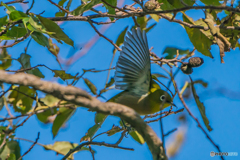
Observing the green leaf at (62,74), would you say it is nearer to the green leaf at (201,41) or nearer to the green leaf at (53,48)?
the green leaf at (53,48)

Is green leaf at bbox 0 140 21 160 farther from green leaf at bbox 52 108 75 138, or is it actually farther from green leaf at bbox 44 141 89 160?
green leaf at bbox 52 108 75 138

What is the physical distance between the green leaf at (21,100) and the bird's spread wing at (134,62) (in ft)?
4.37

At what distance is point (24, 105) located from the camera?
3.20 m

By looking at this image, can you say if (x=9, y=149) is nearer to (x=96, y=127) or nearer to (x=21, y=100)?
(x=21, y=100)

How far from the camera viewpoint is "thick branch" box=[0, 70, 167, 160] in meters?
1.00

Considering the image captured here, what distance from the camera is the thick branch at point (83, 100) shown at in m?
1.00

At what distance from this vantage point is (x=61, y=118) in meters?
2.61

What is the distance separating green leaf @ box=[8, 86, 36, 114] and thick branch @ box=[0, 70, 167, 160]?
7.28ft

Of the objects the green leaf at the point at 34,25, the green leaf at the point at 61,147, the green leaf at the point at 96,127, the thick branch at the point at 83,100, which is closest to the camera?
the thick branch at the point at 83,100

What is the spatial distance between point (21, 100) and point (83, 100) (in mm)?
2405

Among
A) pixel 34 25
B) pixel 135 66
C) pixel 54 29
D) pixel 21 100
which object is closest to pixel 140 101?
pixel 135 66

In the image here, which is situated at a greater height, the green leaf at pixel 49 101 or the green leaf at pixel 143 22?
the green leaf at pixel 143 22

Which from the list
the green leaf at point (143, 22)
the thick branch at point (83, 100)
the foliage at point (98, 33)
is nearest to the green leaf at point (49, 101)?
the foliage at point (98, 33)

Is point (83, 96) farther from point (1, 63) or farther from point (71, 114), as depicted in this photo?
point (1, 63)
